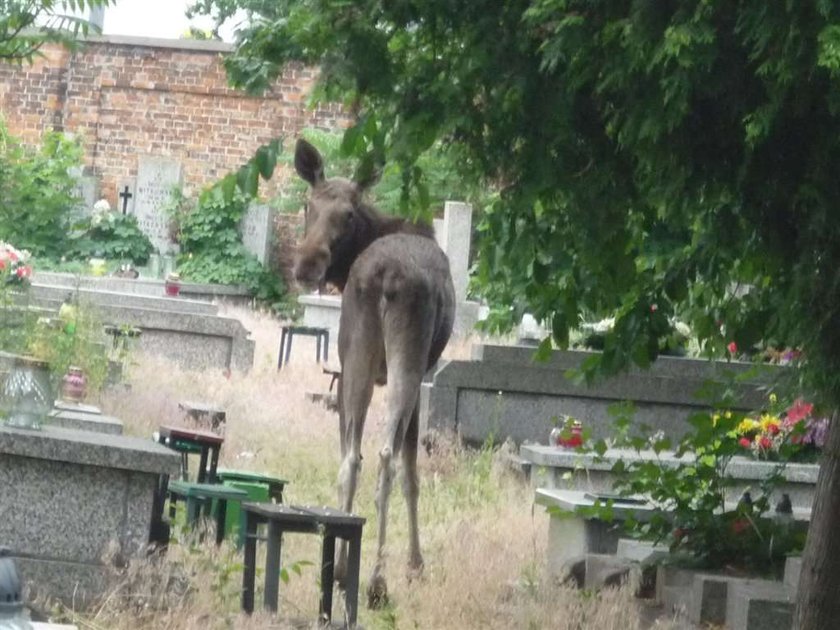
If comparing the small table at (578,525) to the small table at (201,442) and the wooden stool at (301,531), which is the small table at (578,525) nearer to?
the small table at (201,442)

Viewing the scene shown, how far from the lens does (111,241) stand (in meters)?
30.4

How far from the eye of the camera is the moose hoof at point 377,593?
336 inches

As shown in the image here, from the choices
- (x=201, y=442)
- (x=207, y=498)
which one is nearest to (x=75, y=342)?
(x=201, y=442)

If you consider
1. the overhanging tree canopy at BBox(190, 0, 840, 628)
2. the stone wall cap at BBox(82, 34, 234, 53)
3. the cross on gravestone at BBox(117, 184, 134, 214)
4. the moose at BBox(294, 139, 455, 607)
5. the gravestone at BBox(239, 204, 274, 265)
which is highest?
the stone wall cap at BBox(82, 34, 234, 53)

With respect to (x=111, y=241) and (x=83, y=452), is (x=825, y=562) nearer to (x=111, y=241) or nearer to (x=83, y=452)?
(x=83, y=452)

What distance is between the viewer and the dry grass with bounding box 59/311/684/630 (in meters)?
7.19


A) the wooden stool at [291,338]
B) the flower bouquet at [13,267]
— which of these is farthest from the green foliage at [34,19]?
the wooden stool at [291,338]

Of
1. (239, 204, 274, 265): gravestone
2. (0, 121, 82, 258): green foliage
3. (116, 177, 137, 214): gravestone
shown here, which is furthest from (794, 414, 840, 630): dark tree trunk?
(116, 177, 137, 214): gravestone

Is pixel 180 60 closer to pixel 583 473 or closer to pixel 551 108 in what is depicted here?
pixel 583 473

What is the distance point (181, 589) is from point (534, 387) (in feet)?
Answer: 24.6

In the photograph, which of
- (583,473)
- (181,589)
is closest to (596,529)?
(583,473)

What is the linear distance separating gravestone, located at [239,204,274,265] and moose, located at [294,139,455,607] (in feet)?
71.9

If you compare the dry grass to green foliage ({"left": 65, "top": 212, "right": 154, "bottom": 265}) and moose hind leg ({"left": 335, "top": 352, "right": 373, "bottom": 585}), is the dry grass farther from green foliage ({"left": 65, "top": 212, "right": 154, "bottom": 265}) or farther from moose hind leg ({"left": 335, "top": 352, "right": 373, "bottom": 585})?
green foliage ({"left": 65, "top": 212, "right": 154, "bottom": 265})

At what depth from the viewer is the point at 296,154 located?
9492 mm
